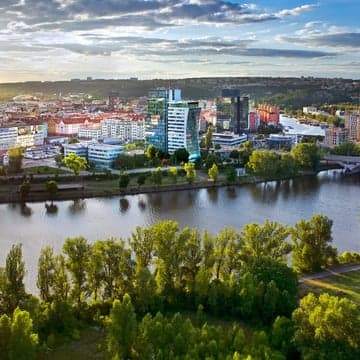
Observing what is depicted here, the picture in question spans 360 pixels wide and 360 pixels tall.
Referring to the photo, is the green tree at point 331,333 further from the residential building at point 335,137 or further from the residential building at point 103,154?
the residential building at point 335,137

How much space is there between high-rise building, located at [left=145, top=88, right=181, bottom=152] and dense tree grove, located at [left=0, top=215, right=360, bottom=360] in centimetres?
826

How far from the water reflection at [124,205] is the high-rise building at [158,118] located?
13.5 ft

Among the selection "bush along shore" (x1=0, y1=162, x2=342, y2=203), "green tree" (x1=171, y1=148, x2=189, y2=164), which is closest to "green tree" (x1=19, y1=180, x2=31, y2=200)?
"bush along shore" (x1=0, y1=162, x2=342, y2=203)

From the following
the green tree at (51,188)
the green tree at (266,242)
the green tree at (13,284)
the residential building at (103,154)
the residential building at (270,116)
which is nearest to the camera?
the green tree at (13,284)

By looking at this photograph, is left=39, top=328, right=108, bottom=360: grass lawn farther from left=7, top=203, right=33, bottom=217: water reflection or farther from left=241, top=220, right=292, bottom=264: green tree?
left=7, top=203, right=33, bottom=217: water reflection

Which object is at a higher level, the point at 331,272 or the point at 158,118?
the point at 158,118

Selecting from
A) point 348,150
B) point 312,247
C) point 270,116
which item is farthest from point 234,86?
point 312,247

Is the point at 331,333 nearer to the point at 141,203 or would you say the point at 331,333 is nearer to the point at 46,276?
the point at 46,276

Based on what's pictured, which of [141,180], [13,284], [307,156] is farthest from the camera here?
[307,156]

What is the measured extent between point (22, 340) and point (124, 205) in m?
5.72

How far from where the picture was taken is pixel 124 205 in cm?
892

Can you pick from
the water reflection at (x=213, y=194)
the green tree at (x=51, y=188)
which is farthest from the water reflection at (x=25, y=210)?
the water reflection at (x=213, y=194)

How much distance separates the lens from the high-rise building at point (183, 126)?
13.0 meters

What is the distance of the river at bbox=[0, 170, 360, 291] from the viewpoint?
6848 mm
